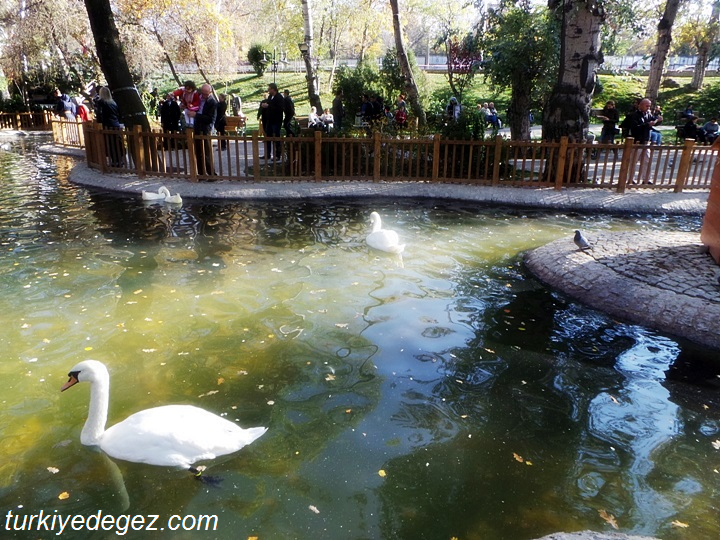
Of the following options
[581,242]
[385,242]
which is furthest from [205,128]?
[581,242]

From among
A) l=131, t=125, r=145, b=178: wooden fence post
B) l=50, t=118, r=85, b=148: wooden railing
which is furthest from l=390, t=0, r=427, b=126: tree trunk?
l=50, t=118, r=85, b=148: wooden railing

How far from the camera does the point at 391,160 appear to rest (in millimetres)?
13109

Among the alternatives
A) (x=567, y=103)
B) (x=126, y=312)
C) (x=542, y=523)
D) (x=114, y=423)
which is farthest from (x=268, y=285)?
(x=567, y=103)

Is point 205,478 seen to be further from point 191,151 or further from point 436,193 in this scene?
point 191,151

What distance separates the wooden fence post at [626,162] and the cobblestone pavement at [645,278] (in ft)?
13.8

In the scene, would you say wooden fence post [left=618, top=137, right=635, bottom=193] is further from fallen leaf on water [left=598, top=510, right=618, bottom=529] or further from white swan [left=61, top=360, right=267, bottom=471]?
white swan [left=61, top=360, right=267, bottom=471]

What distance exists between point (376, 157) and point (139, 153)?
5.42 m

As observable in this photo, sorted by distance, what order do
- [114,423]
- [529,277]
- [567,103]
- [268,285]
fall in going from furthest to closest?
1. [567,103]
2. [529,277]
3. [268,285]
4. [114,423]

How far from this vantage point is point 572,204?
11297 mm

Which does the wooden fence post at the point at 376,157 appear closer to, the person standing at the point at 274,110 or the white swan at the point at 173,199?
the person standing at the point at 274,110

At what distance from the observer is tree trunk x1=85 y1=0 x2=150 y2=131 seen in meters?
13.5

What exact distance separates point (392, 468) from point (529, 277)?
14.3 feet

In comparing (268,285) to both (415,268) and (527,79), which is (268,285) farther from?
(527,79)

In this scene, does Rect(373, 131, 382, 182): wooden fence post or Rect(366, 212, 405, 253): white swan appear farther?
Rect(373, 131, 382, 182): wooden fence post
